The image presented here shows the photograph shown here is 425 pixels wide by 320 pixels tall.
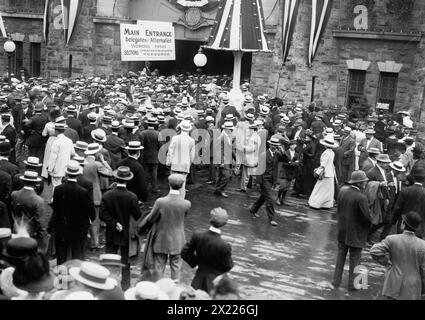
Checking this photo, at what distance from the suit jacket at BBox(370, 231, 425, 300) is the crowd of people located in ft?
0.04

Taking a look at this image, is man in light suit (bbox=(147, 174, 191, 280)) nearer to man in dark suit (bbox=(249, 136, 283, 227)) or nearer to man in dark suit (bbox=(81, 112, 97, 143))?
man in dark suit (bbox=(249, 136, 283, 227))

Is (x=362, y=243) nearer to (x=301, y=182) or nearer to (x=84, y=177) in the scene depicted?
(x=84, y=177)

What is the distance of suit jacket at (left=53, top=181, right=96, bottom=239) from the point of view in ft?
27.4

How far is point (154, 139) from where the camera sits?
1300 cm

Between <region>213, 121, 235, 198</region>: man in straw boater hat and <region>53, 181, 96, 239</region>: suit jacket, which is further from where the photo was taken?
<region>213, 121, 235, 198</region>: man in straw boater hat

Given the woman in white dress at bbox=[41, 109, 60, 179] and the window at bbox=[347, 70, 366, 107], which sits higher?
the window at bbox=[347, 70, 366, 107]

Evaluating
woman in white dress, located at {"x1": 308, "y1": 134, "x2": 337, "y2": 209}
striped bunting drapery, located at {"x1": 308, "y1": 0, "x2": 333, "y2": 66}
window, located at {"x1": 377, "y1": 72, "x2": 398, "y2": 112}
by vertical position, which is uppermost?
striped bunting drapery, located at {"x1": 308, "y1": 0, "x2": 333, "y2": 66}

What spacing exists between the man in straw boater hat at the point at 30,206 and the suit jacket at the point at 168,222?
1584 mm

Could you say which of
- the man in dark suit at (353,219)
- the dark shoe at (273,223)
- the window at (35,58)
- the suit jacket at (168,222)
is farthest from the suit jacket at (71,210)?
the window at (35,58)

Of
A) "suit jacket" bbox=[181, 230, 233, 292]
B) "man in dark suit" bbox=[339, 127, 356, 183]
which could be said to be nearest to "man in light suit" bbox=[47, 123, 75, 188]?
"suit jacket" bbox=[181, 230, 233, 292]

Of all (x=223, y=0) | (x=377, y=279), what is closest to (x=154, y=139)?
(x=377, y=279)

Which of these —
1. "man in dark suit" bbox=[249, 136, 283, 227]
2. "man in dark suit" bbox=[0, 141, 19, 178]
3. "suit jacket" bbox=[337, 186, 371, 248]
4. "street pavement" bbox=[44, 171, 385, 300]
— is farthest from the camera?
"man in dark suit" bbox=[249, 136, 283, 227]
